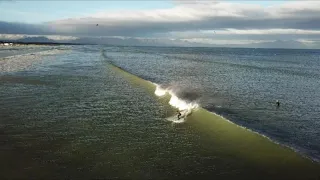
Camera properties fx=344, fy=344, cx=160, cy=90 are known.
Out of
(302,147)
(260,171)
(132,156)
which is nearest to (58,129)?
(132,156)

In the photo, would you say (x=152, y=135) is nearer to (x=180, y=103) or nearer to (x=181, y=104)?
(x=181, y=104)

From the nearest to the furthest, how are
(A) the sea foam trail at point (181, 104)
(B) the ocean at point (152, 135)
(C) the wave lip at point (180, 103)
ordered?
(B) the ocean at point (152, 135) → (A) the sea foam trail at point (181, 104) → (C) the wave lip at point (180, 103)

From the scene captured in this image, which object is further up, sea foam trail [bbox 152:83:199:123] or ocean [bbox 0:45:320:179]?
sea foam trail [bbox 152:83:199:123]

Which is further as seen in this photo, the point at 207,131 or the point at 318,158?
the point at 207,131

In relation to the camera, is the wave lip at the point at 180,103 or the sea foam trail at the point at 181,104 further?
the wave lip at the point at 180,103

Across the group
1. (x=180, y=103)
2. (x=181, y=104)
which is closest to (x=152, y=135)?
(x=181, y=104)

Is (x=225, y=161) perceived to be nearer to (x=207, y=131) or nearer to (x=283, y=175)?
(x=283, y=175)

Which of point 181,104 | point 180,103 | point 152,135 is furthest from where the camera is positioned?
point 180,103

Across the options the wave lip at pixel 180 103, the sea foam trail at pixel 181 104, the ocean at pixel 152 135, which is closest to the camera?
the ocean at pixel 152 135

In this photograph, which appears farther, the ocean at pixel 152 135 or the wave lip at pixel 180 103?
the wave lip at pixel 180 103

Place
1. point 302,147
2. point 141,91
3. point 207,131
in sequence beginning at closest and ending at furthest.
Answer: point 302,147, point 207,131, point 141,91

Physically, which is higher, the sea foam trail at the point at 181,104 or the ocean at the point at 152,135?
the sea foam trail at the point at 181,104
